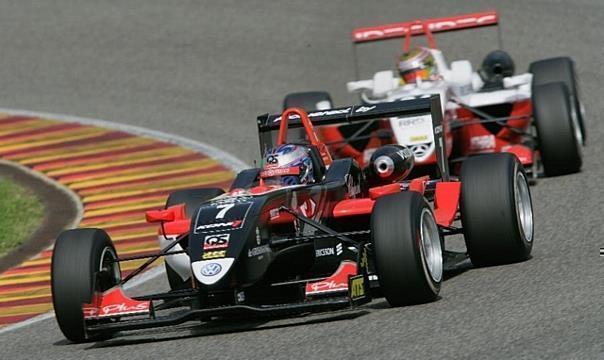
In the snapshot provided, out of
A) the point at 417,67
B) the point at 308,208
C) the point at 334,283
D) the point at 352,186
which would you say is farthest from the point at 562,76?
the point at 334,283

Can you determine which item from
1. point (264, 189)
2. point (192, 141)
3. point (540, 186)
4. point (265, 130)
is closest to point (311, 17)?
point (192, 141)

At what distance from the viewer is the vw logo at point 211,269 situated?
8.01m

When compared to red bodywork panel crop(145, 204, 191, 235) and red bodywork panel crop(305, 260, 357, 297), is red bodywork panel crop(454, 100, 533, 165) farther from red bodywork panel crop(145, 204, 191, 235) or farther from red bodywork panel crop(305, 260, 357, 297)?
red bodywork panel crop(305, 260, 357, 297)

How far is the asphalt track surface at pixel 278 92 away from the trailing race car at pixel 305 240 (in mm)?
168

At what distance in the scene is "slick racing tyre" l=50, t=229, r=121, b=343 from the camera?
845 centimetres

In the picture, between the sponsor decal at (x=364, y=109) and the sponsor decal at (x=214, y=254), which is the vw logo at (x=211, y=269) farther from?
the sponsor decal at (x=364, y=109)

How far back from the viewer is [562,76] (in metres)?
14.9

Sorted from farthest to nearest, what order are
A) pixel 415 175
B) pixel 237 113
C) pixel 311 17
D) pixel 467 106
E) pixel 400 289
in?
1. pixel 311 17
2. pixel 237 113
3. pixel 467 106
4. pixel 415 175
5. pixel 400 289

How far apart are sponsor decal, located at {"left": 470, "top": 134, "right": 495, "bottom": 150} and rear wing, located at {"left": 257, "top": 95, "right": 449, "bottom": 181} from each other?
3575 mm

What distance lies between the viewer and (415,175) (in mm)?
12750

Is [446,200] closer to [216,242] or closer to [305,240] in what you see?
[305,240]

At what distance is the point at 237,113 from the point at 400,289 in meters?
10.0

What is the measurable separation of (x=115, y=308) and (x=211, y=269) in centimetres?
77

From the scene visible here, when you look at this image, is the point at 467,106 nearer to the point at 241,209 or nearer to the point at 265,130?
the point at 265,130
